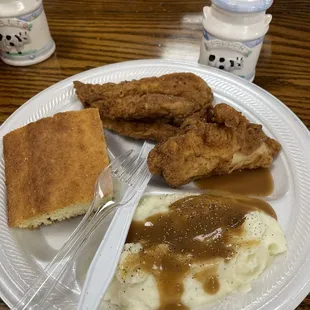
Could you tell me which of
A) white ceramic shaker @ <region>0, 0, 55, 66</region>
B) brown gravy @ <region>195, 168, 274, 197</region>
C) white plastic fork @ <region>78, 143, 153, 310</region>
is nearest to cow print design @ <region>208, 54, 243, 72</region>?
brown gravy @ <region>195, 168, 274, 197</region>

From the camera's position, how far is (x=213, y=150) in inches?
66.6

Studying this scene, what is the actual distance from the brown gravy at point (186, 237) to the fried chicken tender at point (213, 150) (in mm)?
146

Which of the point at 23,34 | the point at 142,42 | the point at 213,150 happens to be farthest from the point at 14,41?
the point at 213,150

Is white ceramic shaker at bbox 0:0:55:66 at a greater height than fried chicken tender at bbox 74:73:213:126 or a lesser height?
greater

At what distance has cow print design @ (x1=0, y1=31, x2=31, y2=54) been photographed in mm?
2170

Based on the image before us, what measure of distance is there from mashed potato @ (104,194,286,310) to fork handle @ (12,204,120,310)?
176mm

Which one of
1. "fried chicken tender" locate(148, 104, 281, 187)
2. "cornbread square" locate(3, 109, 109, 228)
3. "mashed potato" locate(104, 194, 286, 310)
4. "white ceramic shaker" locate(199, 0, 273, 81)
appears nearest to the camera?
"mashed potato" locate(104, 194, 286, 310)

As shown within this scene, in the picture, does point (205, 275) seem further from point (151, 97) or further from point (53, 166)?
point (151, 97)

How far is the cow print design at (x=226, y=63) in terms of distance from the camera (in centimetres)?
204

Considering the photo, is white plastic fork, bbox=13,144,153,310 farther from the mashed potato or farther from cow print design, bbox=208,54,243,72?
cow print design, bbox=208,54,243,72

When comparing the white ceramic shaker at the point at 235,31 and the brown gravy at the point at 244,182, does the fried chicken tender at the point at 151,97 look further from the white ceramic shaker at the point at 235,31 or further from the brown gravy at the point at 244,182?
the brown gravy at the point at 244,182

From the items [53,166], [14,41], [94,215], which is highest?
[14,41]

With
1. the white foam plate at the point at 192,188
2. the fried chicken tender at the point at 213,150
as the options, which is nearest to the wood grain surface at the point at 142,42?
the white foam plate at the point at 192,188

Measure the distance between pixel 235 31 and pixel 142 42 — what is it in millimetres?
852
